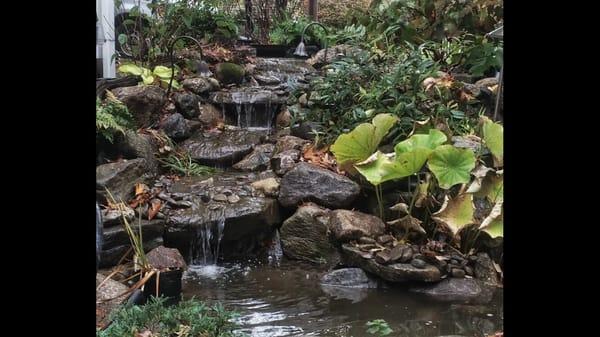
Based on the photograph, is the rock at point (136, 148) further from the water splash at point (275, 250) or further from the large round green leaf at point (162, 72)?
the large round green leaf at point (162, 72)

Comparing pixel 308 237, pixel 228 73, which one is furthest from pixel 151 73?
pixel 308 237

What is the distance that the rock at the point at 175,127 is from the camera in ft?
18.3

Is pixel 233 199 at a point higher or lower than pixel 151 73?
lower

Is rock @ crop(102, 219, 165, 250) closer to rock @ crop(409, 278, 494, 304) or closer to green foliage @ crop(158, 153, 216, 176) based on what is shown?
green foliage @ crop(158, 153, 216, 176)

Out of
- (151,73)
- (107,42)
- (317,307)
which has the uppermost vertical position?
(107,42)

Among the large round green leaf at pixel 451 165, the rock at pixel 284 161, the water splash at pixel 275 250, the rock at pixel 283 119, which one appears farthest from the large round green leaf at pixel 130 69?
the large round green leaf at pixel 451 165

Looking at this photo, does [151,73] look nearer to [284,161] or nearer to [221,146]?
[221,146]

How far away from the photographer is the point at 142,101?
214 inches

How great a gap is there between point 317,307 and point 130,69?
3.83 metres
